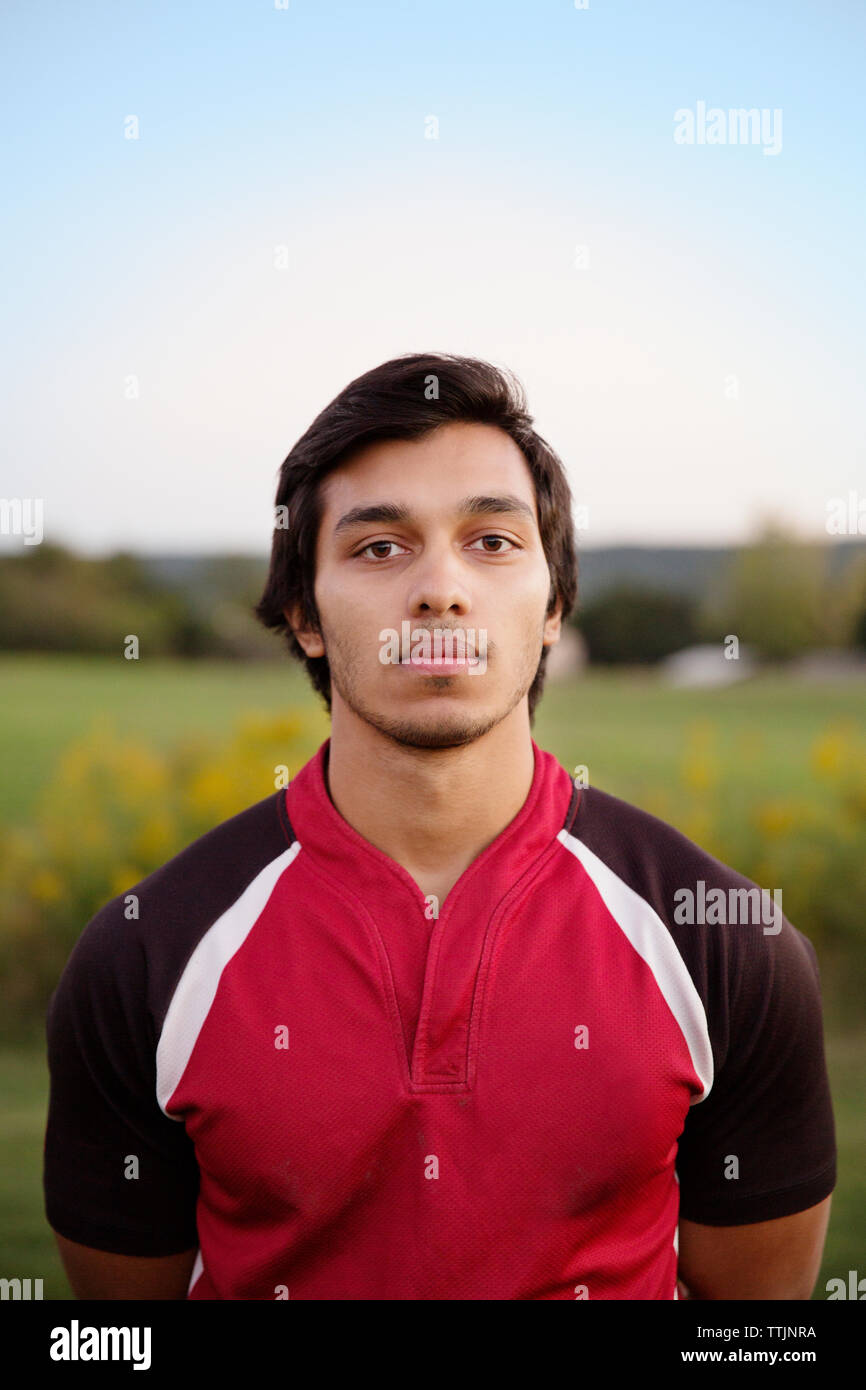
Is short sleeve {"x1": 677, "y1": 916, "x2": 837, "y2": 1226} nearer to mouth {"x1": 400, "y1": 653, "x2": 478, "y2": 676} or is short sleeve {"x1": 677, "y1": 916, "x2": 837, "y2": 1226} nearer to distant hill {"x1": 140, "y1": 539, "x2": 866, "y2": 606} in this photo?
mouth {"x1": 400, "y1": 653, "x2": 478, "y2": 676}

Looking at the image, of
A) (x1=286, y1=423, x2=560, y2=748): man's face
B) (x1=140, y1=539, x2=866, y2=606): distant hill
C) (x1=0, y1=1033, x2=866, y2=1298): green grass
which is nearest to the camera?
(x1=286, y1=423, x2=560, y2=748): man's face

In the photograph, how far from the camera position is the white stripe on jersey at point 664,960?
167 cm

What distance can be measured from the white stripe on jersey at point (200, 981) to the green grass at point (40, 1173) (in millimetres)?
1509

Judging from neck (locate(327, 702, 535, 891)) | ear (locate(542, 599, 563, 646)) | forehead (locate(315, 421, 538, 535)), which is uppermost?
forehead (locate(315, 421, 538, 535))

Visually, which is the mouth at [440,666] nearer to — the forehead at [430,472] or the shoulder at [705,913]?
the forehead at [430,472]

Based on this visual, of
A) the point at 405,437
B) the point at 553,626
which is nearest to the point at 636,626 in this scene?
the point at 553,626

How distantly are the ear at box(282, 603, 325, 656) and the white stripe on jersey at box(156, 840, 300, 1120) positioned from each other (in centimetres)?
42

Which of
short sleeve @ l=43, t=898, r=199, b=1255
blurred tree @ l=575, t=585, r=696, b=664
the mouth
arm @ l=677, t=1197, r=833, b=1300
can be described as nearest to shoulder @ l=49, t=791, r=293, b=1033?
short sleeve @ l=43, t=898, r=199, b=1255

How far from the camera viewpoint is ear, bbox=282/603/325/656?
2.02 metres

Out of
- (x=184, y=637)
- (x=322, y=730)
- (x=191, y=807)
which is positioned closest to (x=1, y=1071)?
(x=191, y=807)

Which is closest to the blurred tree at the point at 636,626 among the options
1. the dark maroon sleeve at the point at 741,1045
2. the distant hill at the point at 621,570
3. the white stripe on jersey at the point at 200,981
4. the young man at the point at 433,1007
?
the distant hill at the point at 621,570

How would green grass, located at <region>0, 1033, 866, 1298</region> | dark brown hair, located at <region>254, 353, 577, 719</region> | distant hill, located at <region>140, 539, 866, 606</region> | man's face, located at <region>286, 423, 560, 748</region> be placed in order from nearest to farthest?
man's face, located at <region>286, 423, 560, 748</region>, dark brown hair, located at <region>254, 353, 577, 719</region>, green grass, located at <region>0, 1033, 866, 1298</region>, distant hill, located at <region>140, 539, 866, 606</region>

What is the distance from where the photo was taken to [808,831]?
436 cm

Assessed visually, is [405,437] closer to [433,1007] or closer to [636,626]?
[433,1007]
